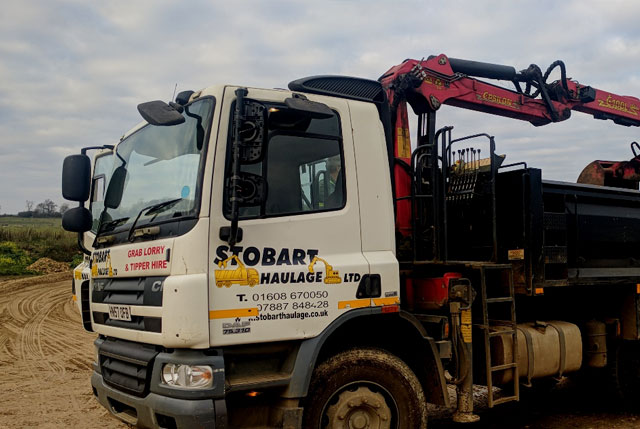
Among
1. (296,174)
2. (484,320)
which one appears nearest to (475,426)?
(484,320)

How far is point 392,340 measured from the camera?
4961mm

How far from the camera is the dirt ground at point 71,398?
6.81 meters

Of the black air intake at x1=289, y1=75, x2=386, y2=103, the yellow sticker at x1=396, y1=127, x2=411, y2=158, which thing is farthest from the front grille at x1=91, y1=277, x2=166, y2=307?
the yellow sticker at x1=396, y1=127, x2=411, y2=158

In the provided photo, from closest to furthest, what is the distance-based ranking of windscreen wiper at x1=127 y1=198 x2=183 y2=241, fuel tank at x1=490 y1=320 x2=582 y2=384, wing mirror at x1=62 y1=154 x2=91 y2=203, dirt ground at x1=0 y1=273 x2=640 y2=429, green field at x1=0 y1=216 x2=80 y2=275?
windscreen wiper at x1=127 y1=198 x2=183 y2=241 → wing mirror at x1=62 y1=154 x2=91 y2=203 → fuel tank at x1=490 y1=320 x2=582 y2=384 → dirt ground at x1=0 y1=273 x2=640 y2=429 → green field at x1=0 y1=216 x2=80 y2=275

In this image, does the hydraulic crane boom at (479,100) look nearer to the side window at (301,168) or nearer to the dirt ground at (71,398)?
the side window at (301,168)

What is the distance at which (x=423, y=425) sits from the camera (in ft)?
15.5

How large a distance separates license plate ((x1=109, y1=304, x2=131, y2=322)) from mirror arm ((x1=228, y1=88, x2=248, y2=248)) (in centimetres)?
101

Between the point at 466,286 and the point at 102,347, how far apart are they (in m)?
3.06

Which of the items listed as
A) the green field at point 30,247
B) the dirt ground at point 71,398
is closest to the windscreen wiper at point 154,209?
the dirt ground at point 71,398

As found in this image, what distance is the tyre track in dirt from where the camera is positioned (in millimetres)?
7285

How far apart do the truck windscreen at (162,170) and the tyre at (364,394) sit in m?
1.60

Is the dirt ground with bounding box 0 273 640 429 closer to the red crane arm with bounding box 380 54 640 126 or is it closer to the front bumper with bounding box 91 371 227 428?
the front bumper with bounding box 91 371 227 428

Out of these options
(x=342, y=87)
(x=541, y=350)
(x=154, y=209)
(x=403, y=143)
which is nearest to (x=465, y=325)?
(x=541, y=350)

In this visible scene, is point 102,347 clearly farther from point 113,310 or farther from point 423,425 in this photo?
point 423,425
